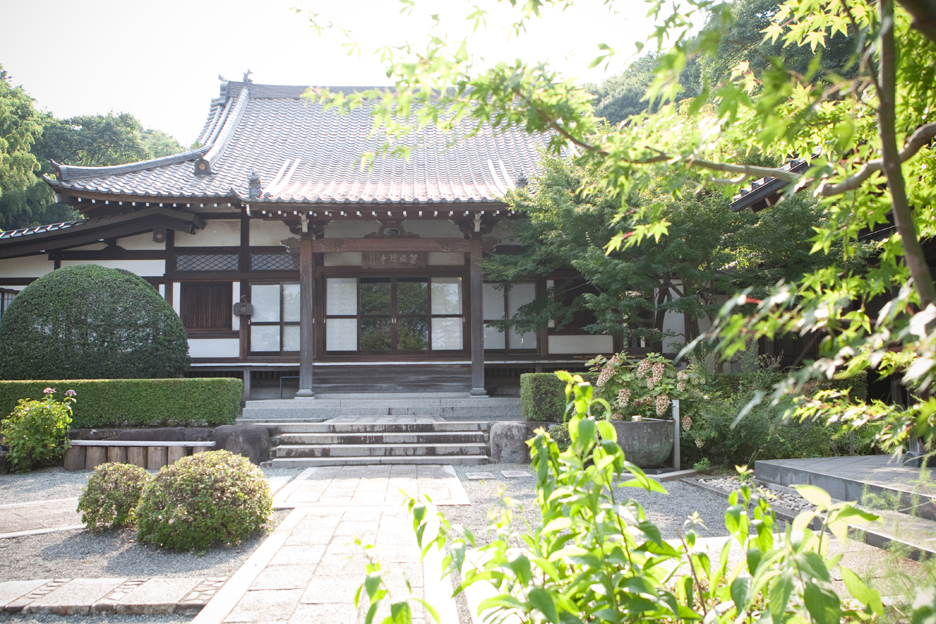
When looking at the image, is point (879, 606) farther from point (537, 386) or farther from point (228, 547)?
point (537, 386)

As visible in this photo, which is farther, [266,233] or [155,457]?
[266,233]

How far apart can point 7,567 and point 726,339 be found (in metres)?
4.60

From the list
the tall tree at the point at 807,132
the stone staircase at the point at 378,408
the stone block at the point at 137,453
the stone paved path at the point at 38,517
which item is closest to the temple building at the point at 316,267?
the stone staircase at the point at 378,408

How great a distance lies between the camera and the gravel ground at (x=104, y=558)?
11.9 ft

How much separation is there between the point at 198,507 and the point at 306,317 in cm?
605

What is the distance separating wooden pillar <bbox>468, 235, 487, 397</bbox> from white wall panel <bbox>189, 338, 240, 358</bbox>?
4.48 m

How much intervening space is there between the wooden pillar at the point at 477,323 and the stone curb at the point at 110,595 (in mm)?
7016

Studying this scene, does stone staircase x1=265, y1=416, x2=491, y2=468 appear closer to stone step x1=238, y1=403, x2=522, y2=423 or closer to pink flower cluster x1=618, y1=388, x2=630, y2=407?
stone step x1=238, y1=403, x2=522, y2=423

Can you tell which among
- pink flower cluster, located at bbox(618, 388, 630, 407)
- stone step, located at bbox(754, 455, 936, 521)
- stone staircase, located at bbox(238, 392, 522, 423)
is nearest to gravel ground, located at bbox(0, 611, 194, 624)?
stone step, located at bbox(754, 455, 936, 521)

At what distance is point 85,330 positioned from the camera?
27.1ft

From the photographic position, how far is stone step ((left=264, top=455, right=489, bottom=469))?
751 cm

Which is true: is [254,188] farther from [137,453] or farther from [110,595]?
[110,595]

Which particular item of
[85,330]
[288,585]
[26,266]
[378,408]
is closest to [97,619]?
[288,585]

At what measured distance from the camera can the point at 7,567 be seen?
147 inches
